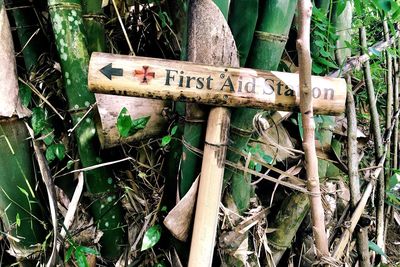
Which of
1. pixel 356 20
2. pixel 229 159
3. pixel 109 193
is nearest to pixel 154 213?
pixel 109 193

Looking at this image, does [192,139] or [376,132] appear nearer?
[192,139]

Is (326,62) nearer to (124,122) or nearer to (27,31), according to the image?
(124,122)

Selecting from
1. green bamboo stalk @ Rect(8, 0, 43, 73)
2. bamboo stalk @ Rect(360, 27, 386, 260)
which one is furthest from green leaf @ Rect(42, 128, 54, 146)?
bamboo stalk @ Rect(360, 27, 386, 260)

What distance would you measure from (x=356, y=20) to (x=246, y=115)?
2.75 feet

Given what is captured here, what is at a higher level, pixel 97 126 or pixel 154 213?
pixel 97 126

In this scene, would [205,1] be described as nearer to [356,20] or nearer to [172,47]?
[172,47]

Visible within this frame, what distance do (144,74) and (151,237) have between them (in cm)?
35

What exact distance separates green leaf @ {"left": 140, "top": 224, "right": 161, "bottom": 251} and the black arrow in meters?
0.34

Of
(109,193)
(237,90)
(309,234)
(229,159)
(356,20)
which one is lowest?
(309,234)

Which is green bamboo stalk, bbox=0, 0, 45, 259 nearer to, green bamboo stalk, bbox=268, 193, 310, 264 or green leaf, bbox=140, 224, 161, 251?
green leaf, bbox=140, 224, 161, 251

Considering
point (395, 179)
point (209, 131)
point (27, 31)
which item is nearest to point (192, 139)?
point (209, 131)

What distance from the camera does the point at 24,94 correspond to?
0.84 metres

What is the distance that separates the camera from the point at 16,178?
805mm

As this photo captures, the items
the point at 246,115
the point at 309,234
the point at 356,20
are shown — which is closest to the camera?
the point at 246,115
